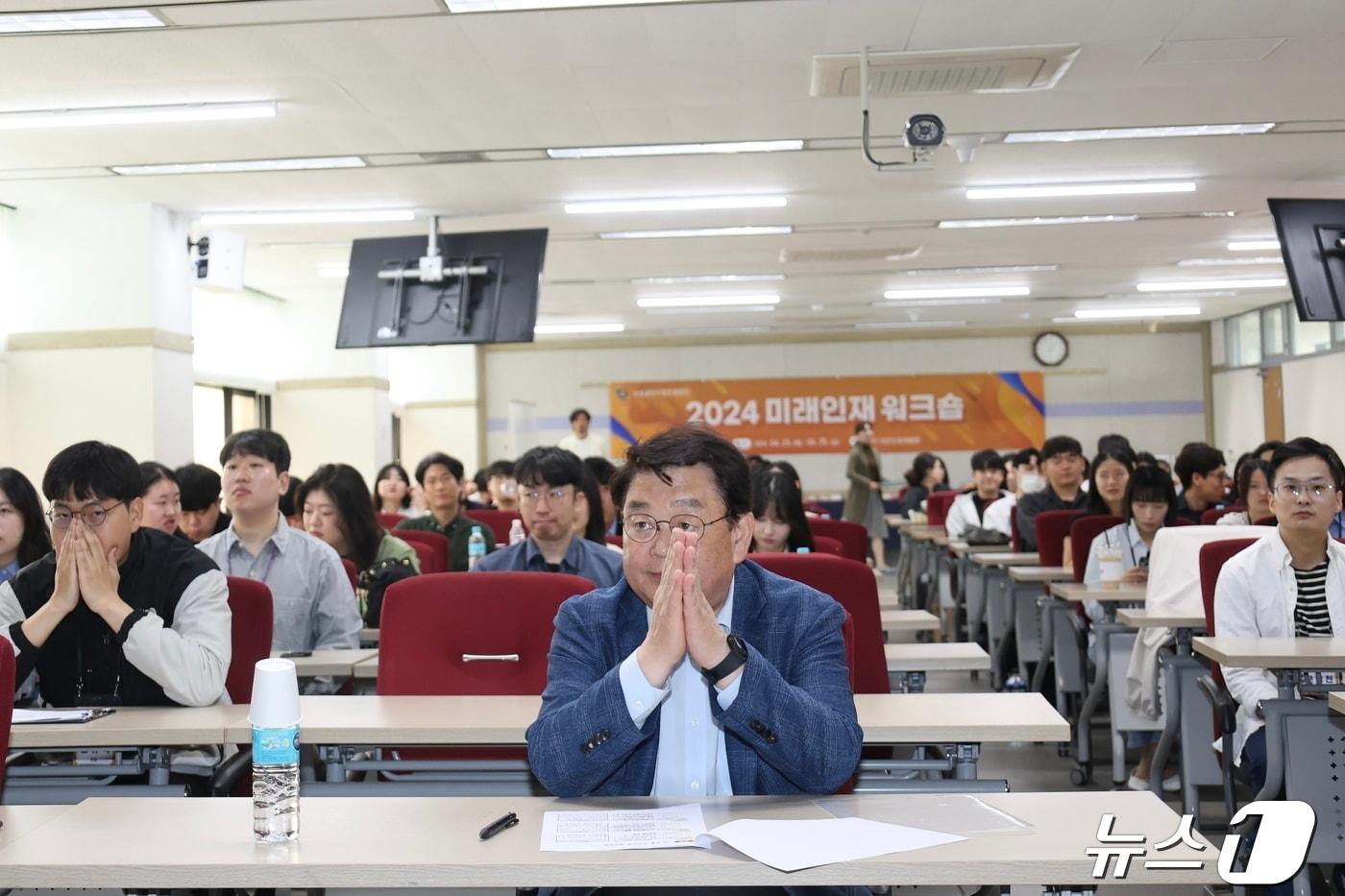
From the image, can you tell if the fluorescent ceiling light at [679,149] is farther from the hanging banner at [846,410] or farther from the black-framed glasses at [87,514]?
the hanging banner at [846,410]

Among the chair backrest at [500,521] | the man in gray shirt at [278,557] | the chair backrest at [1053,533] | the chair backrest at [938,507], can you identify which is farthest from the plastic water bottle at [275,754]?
the chair backrest at [938,507]

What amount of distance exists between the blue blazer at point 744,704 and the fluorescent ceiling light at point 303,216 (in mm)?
8252

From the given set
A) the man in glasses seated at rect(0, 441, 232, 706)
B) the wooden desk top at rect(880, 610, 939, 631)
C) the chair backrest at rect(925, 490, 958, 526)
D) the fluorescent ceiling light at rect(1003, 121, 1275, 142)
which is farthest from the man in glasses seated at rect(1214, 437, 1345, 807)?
the chair backrest at rect(925, 490, 958, 526)

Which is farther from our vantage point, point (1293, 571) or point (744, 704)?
point (1293, 571)

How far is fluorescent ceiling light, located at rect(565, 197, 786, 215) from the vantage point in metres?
10.0

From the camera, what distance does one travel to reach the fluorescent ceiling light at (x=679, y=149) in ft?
27.4

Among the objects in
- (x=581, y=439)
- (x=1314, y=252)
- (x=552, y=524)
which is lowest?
(x=552, y=524)

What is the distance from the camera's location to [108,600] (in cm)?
310

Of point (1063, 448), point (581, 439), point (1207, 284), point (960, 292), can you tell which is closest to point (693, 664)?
point (1063, 448)

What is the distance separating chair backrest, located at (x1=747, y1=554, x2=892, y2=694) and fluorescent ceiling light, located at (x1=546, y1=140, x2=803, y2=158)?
5228mm

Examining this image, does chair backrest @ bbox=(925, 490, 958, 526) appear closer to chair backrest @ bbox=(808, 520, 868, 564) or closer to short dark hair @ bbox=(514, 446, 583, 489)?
chair backrest @ bbox=(808, 520, 868, 564)

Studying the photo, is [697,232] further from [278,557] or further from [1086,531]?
[278,557]

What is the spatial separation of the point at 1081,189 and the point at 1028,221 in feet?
4.49

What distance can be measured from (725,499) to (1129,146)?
7434 mm
